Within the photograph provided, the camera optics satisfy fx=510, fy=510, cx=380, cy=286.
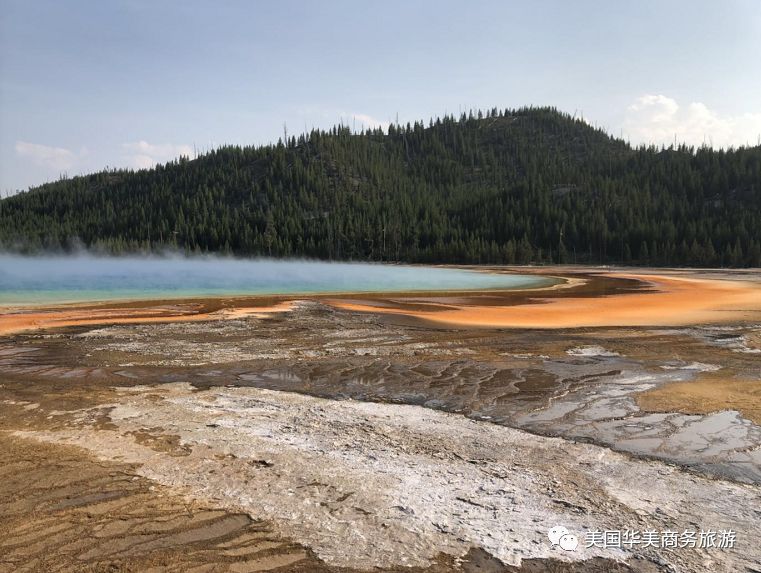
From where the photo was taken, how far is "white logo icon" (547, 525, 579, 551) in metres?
5.13

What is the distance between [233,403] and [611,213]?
13910 centimetres

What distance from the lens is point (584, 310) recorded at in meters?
28.1

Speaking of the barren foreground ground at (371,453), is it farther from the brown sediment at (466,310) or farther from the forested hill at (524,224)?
the forested hill at (524,224)

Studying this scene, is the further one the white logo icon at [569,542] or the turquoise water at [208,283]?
the turquoise water at [208,283]

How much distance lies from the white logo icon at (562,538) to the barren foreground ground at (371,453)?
9cm

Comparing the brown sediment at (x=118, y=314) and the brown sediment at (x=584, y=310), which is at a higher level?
the brown sediment at (x=118, y=314)

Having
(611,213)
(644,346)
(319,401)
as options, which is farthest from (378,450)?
(611,213)

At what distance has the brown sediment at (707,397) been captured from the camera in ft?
32.9

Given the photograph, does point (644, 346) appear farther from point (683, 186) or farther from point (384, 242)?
point (683, 186)

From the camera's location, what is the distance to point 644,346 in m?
16.7

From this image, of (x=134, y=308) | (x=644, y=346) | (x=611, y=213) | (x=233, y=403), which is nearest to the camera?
(x=233, y=403)

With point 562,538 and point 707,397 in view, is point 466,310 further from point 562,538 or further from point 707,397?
point 562,538

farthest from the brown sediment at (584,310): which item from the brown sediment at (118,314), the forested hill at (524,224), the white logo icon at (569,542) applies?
the forested hill at (524,224)

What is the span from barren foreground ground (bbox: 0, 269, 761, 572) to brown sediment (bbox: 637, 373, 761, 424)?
69 mm
